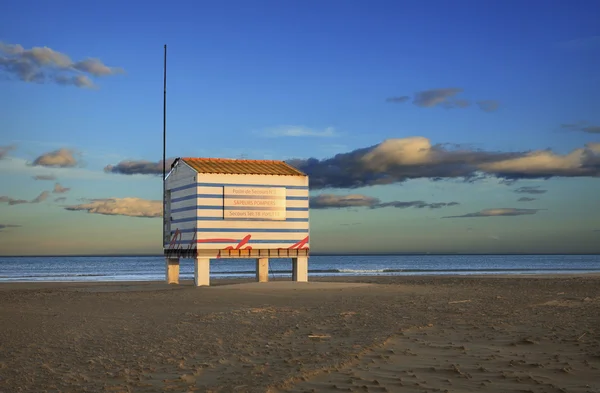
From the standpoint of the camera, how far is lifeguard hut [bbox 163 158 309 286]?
1077 inches

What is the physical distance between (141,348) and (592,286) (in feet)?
66.9

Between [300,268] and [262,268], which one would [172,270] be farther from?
[300,268]

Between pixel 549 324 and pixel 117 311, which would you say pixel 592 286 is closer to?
pixel 549 324

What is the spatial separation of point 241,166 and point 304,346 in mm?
17713

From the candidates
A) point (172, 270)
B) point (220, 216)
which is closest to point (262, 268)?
point (220, 216)

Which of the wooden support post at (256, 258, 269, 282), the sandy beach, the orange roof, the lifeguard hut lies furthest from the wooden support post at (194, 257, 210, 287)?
the sandy beach

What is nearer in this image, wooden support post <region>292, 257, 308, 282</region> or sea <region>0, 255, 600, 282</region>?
wooden support post <region>292, 257, 308, 282</region>

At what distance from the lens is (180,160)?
28.9 meters

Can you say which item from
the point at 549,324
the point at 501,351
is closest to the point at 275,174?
the point at 549,324

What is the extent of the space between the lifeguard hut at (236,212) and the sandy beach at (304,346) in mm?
7166

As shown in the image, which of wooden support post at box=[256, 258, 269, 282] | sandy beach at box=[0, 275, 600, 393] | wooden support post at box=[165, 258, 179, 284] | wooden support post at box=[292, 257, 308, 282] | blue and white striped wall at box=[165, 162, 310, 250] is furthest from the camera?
wooden support post at box=[165, 258, 179, 284]

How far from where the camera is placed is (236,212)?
1095 inches

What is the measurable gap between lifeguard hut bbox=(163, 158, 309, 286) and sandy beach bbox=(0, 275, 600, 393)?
7166 mm

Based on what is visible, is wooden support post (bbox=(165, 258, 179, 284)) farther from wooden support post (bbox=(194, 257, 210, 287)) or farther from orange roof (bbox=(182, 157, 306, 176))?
orange roof (bbox=(182, 157, 306, 176))
